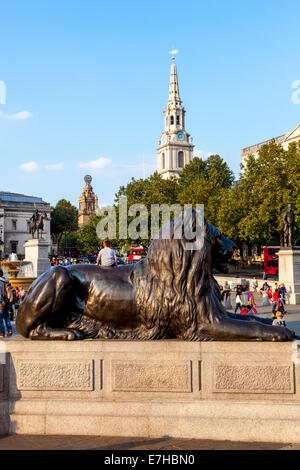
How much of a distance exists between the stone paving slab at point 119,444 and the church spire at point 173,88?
11713cm

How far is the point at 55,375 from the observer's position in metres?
5.07

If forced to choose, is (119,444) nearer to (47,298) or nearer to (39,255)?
Answer: (47,298)

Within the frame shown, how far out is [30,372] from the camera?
5090 mm

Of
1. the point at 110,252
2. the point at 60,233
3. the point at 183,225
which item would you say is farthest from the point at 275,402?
the point at 60,233

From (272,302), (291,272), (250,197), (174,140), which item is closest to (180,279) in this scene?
(272,302)

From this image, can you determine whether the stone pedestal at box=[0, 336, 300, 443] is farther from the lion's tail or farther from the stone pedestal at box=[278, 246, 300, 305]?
the stone pedestal at box=[278, 246, 300, 305]

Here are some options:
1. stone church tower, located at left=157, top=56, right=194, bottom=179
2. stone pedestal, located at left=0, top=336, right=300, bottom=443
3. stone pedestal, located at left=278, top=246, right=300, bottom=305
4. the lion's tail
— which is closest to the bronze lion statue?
the lion's tail

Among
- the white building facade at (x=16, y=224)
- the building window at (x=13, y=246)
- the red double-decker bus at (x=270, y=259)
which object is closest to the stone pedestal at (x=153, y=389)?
the red double-decker bus at (x=270, y=259)

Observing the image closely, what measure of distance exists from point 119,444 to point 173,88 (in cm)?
11938

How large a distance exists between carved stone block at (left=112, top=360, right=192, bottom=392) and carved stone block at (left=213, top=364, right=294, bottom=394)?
343mm

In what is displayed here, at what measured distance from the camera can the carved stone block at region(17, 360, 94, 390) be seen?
502 centimetres

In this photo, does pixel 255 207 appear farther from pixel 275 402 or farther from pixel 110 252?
pixel 275 402

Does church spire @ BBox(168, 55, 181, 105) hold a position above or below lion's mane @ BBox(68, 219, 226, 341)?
above
